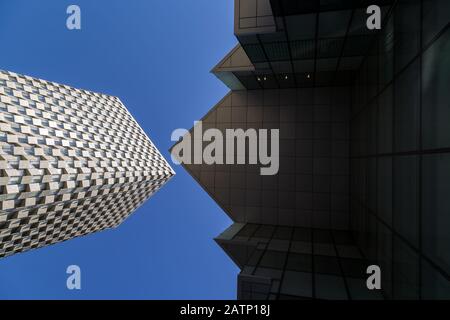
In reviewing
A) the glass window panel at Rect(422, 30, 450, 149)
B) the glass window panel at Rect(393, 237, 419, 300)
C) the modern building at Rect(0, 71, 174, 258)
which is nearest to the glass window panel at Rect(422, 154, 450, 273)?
the glass window panel at Rect(422, 30, 450, 149)

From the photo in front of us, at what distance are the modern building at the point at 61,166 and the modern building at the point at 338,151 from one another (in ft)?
80.0

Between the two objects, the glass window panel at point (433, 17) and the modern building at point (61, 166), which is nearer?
the glass window panel at point (433, 17)

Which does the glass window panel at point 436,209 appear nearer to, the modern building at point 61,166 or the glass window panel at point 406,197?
the glass window panel at point 406,197

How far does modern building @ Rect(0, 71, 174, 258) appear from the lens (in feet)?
115

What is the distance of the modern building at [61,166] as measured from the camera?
35.0m

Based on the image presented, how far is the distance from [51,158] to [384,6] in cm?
4636

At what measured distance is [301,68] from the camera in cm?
2314
